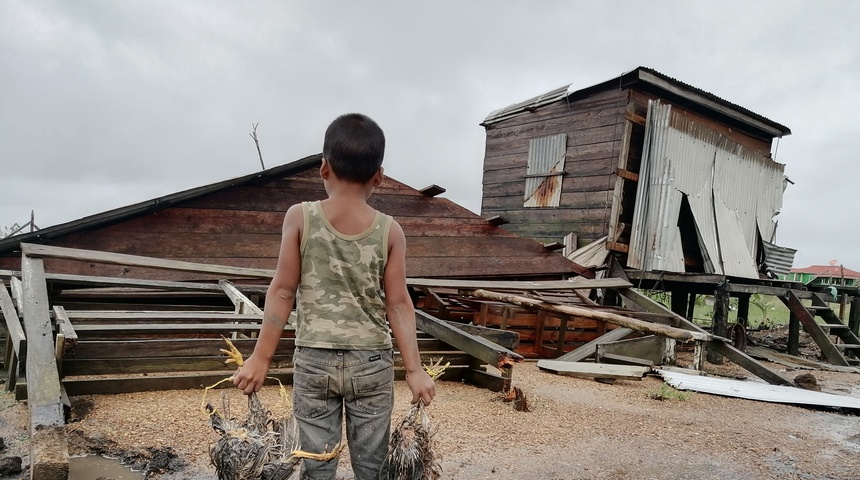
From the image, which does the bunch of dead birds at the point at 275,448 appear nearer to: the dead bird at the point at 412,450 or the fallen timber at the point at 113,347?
the dead bird at the point at 412,450

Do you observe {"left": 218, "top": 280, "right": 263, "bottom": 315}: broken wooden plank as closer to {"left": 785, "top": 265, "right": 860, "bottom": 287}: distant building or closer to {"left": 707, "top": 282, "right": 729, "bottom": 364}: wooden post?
{"left": 707, "top": 282, "right": 729, "bottom": 364}: wooden post

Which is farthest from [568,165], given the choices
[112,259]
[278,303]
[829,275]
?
[829,275]

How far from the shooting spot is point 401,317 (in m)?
2.44

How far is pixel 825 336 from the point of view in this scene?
36.4 feet

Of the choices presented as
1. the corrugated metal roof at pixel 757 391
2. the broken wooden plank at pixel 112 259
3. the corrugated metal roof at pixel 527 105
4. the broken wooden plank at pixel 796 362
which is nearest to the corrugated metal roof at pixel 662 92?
the corrugated metal roof at pixel 527 105

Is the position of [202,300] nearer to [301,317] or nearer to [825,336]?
[301,317]

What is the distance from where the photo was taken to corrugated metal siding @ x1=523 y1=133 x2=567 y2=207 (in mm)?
14148

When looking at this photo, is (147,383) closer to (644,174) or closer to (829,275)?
(644,174)

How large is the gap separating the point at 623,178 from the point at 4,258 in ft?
38.2

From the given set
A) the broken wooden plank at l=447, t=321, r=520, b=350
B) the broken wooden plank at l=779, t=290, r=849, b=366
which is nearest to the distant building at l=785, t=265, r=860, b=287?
the broken wooden plank at l=779, t=290, r=849, b=366

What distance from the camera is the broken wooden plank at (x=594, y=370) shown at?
7152 millimetres

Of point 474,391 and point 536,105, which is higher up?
A: point 536,105

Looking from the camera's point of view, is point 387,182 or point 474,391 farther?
point 387,182

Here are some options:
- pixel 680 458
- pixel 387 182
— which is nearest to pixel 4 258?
pixel 387 182
